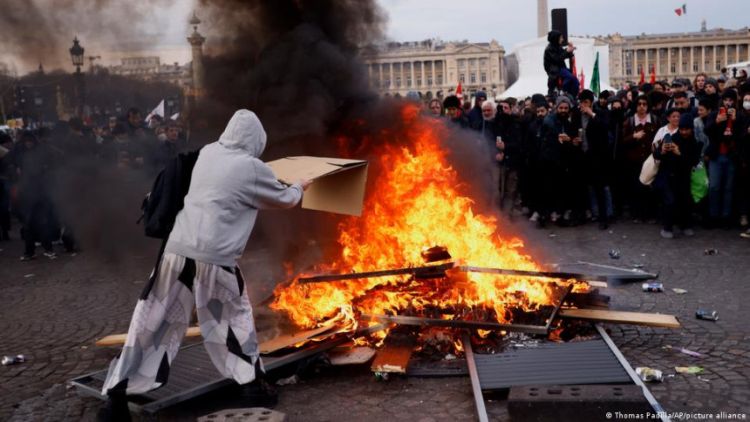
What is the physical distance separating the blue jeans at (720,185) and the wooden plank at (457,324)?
6.71 metres

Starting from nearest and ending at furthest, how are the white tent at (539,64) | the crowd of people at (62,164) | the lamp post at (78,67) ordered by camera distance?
the lamp post at (78,67), the crowd of people at (62,164), the white tent at (539,64)

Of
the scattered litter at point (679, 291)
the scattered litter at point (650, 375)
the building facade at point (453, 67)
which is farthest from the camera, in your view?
the building facade at point (453, 67)

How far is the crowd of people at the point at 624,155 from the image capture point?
1054 cm

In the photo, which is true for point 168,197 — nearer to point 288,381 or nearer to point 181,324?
point 181,324

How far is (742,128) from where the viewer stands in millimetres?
10531

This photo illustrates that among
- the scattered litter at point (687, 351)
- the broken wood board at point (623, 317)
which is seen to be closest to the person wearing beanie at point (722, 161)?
the broken wood board at point (623, 317)

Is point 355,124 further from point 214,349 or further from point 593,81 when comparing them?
point 593,81

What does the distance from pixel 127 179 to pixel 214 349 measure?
7345 mm

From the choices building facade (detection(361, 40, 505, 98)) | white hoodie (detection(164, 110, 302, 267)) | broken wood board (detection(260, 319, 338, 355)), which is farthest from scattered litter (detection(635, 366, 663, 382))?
building facade (detection(361, 40, 505, 98))

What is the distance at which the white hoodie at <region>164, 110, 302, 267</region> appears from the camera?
15.3ft

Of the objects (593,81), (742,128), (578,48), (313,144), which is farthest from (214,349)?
(578,48)

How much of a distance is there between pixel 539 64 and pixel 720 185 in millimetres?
13162

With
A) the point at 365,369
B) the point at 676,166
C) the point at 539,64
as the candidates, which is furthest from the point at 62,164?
the point at 539,64

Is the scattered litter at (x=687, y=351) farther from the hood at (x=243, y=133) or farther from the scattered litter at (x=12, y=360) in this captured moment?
the scattered litter at (x=12, y=360)
